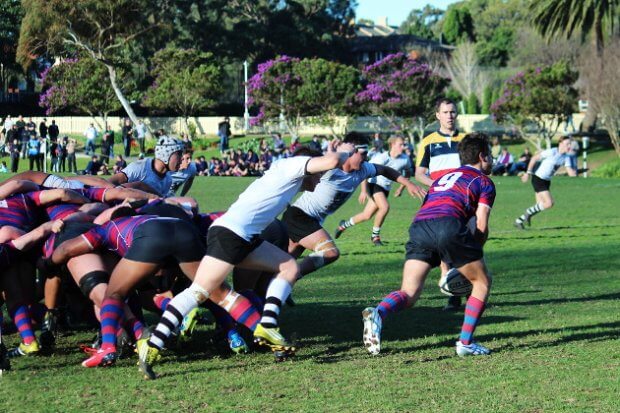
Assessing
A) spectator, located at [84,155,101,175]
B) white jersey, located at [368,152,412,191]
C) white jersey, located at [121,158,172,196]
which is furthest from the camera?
spectator, located at [84,155,101,175]

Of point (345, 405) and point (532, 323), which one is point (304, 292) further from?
point (345, 405)

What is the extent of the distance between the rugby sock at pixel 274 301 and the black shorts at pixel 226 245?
464mm

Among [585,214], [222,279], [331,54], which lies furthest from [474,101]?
[222,279]

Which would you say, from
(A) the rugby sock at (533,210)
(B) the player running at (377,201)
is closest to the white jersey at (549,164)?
(A) the rugby sock at (533,210)

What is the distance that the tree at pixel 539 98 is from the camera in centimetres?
6225

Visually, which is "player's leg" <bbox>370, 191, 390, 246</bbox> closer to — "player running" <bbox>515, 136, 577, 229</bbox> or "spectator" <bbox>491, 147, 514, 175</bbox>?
"player running" <bbox>515, 136, 577, 229</bbox>

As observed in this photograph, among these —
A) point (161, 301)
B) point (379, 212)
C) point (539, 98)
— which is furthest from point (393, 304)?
point (539, 98)

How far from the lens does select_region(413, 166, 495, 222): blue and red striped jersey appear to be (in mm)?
8898

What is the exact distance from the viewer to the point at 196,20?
7950cm

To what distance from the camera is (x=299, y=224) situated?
38.4ft

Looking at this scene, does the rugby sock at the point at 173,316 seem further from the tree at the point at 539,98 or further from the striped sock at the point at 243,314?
the tree at the point at 539,98

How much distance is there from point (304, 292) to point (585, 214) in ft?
48.3

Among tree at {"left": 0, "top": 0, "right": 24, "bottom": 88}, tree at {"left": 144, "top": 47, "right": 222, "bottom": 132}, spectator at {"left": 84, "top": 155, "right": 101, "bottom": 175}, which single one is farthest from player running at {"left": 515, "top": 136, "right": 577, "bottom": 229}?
tree at {"left": 0, "top": 0, "right": 24, "bottom": 88}

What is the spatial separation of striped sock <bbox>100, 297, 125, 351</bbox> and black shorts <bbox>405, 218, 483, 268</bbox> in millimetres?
2509
